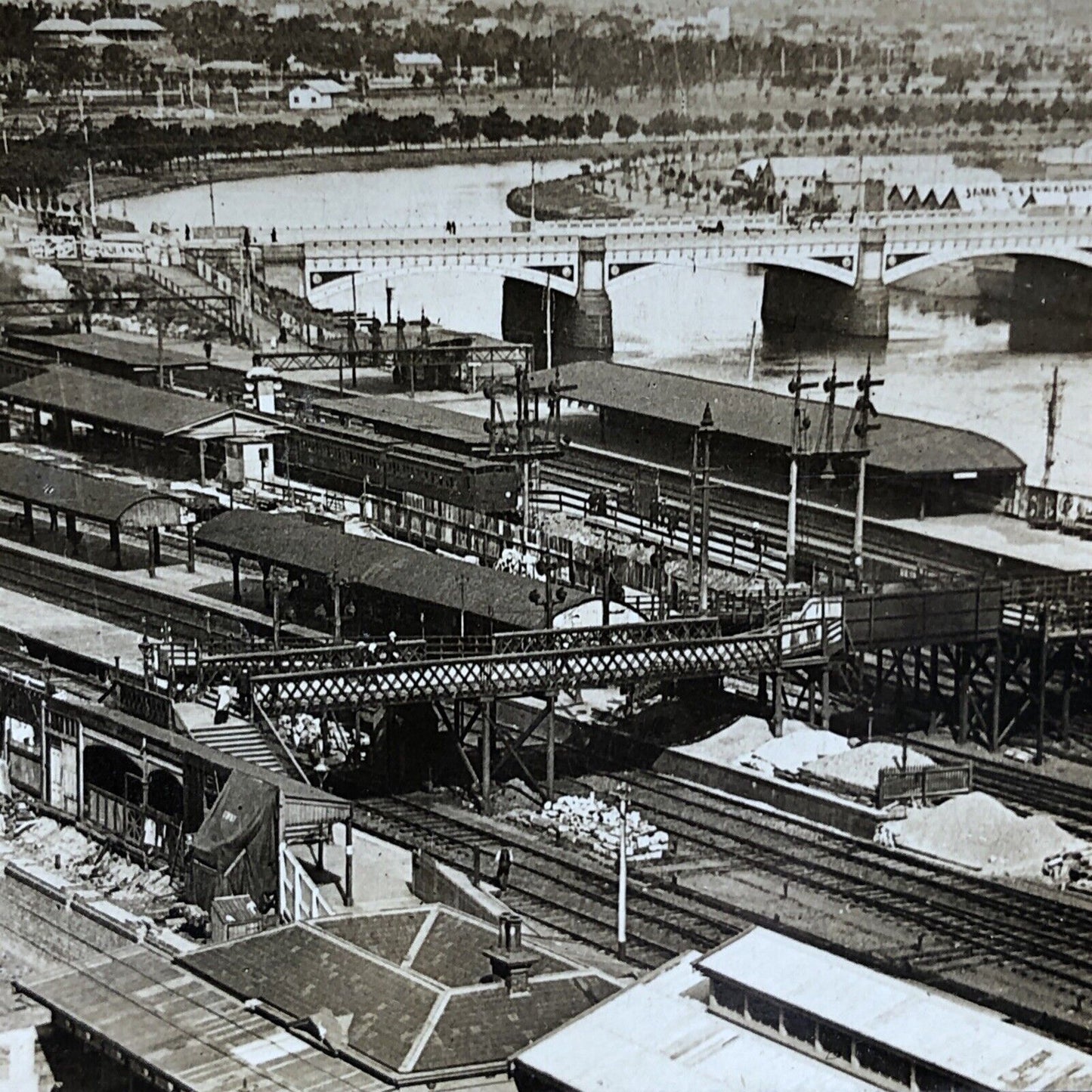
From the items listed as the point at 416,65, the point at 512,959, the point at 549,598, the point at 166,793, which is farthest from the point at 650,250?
the point at 512,959

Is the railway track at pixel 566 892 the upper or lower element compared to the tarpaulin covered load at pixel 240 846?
lower

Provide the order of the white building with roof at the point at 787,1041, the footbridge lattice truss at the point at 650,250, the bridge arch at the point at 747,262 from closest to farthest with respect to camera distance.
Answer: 1. the white building with roof at the point at 787,1041
2. the footbridge lattice truss at the point at 650,250
3. the bridge arch at the point at 747,262

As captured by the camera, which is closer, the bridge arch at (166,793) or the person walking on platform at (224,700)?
the bridge arch at (166,793)

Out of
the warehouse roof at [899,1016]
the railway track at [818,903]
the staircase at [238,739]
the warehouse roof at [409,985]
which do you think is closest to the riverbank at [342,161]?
the staircase at [238,739]

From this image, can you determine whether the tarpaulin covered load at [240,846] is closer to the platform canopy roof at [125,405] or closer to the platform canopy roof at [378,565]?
the platform canopy roof at [378,565]

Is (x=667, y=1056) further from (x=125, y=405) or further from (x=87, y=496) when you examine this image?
(x=125, y=405)

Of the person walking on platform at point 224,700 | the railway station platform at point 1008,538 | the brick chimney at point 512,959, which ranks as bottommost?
the railway station platform at point 1008,538

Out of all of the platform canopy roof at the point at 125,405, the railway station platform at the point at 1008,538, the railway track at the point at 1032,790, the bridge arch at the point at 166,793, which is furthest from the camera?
the platform canopy roof at the point at 125,405
